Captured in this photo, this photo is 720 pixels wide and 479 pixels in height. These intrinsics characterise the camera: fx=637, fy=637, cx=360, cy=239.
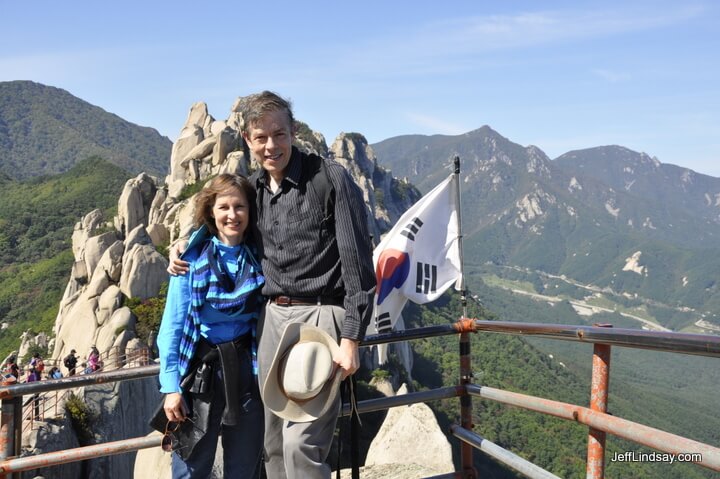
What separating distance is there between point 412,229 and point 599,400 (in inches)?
126

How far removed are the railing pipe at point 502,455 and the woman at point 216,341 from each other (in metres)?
1.39

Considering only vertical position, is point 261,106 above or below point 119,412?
above

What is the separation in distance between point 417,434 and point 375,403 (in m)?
11.3

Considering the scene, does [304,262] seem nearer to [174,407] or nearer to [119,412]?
[174,407]

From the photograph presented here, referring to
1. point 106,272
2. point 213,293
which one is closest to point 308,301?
point 213,293

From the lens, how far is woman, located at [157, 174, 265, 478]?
349 centimetres

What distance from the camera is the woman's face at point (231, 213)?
3539mm

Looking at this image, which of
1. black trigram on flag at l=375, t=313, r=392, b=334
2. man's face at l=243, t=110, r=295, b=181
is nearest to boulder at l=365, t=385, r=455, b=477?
black trigram on flag at l=375, t=313, r=392, b=334

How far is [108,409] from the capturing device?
20734 mm

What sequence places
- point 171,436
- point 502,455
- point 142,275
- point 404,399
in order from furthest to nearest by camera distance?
point 142,275
point 404,399
point 502,455
point 171,436

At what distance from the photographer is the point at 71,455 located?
12.3ft

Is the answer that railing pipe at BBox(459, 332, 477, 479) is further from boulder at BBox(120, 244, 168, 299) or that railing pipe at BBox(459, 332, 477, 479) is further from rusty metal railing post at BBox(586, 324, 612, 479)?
boulder at BBox(120, 244, 168, 299)

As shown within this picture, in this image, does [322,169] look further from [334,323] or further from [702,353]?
[702,353]

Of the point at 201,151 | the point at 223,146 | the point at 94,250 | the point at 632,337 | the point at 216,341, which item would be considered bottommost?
the point at 94,250
